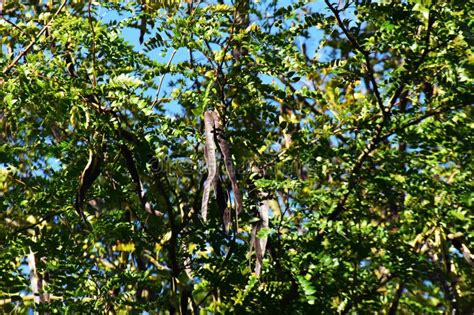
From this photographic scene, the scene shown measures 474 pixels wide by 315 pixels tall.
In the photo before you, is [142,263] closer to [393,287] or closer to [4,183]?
[4,183]

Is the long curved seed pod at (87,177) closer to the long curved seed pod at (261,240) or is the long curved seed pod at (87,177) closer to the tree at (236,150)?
the tree at (236,150)

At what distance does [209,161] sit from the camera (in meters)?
2.88

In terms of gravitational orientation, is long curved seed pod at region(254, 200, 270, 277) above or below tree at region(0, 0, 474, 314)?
below

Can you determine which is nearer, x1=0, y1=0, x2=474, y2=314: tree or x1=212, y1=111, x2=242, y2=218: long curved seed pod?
x1=212, y1=111, x2=242, y2=218: long curved seed pod

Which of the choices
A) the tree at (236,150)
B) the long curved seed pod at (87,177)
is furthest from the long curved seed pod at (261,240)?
the long curved seed pod at (87,177)

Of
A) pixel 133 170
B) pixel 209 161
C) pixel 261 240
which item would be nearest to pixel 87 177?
pixel 133 170

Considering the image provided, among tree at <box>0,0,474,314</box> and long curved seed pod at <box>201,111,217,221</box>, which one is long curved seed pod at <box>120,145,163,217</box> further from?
long curved seed pod at <box>201,111,217,221</box>

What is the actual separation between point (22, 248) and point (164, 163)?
0.90m

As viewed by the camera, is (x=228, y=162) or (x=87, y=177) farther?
(x=87, y=177)

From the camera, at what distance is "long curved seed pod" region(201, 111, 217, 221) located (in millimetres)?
2750

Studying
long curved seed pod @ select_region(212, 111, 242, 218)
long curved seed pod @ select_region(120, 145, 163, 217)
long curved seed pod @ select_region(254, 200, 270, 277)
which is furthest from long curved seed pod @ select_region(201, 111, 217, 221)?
long curved seed pod @ select_region(120, 145, 163, 217)

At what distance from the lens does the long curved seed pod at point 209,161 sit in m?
2.75

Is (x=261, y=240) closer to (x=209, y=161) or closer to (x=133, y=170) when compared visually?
(x=209, y=161)

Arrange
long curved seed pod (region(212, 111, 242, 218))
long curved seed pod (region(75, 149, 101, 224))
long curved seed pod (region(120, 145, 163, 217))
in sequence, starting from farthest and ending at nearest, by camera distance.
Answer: long curved seed pod (region(120, 145, 163, 217)), long curved seed pod (region(75, 149, 101, 224)), long curved seed pod (region(212, 111, 242, 218))
